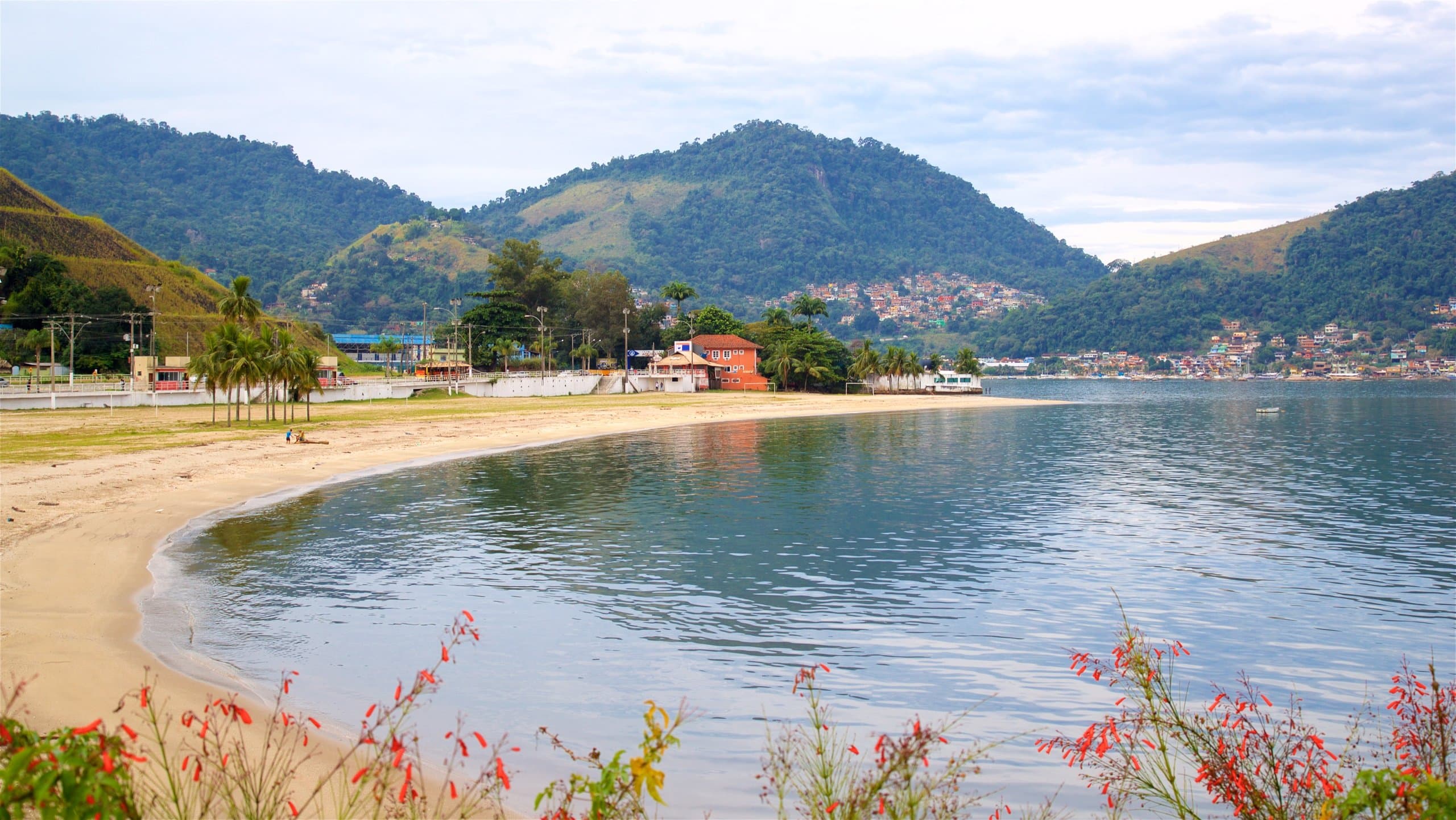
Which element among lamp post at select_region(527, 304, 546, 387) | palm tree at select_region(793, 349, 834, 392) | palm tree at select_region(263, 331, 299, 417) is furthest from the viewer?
palm tree at select_region(793, 349, 834, 392)

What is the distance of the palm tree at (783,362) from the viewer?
126 meters

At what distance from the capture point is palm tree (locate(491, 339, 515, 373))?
12044cm

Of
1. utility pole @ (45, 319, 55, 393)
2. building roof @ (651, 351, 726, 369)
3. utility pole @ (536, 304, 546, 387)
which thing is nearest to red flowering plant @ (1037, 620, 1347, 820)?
utility pole @ (45, 319, 55, 393)

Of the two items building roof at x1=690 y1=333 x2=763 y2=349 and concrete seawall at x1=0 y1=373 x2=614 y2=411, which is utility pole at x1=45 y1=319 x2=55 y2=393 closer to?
concrete seawall at x1=0 y1=373 x2=614 y2=411

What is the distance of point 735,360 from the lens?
128m

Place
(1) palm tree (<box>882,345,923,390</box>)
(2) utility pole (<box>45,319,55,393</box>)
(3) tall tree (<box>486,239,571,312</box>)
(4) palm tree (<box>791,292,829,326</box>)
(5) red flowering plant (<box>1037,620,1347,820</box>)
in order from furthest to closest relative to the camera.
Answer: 1. (4) palm tree (<box>791,292,829,326</box>)
2. (1) palm tree (<box>882,345,923,390</box>)
3. (3) tall tree (<box>486,239,571,312</box>)
4. (2) utility pole (<box>45,319,55,393</box>)
5. (5) red flowering plant (<box>1037,620,1347,820</box>)

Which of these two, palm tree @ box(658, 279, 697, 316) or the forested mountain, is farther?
palm tree @ box(658, 279, 697, 316)

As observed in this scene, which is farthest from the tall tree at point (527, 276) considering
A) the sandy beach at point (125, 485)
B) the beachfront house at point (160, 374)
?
the sandy beach at point (125, 485)

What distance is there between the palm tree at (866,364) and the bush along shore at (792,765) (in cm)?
12103

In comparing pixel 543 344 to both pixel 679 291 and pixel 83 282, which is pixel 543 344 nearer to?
pixel 679 291

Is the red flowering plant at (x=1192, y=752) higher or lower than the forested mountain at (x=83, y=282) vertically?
lower

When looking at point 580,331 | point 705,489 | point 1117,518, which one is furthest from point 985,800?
point 580,331

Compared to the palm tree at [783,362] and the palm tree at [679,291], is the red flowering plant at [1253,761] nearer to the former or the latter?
the palm tree at [783,362]

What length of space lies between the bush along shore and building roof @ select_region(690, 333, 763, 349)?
113 metres
